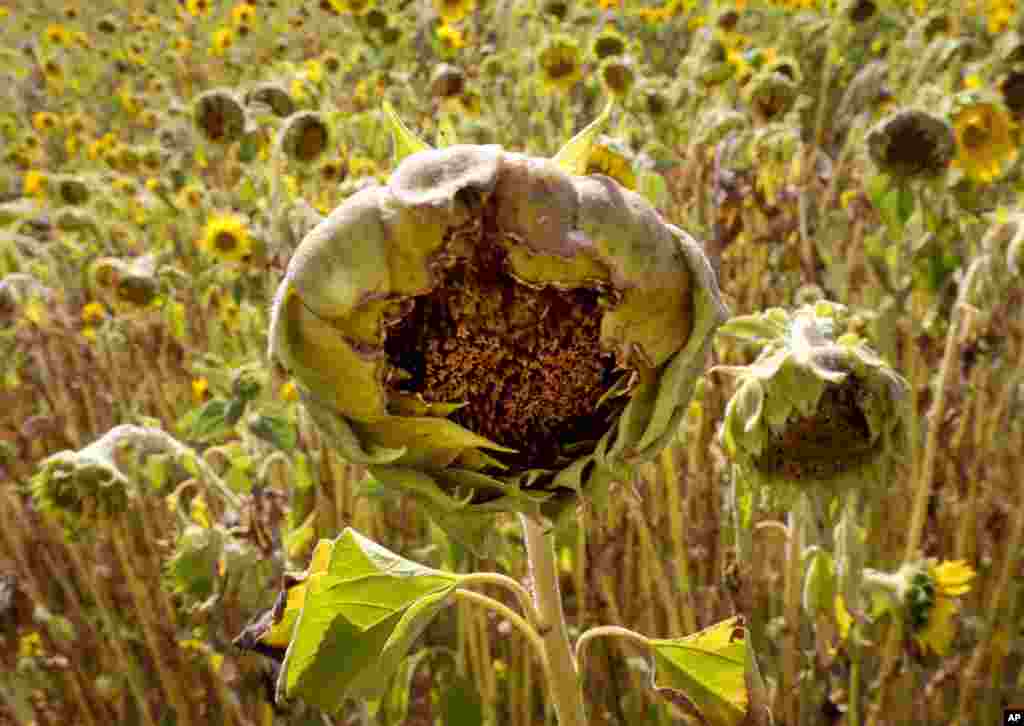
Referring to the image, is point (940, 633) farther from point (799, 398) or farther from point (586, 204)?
point (586, 204)

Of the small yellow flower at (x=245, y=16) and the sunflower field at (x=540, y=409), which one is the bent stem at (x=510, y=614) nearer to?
the sunflower field at (x=540, y=409)

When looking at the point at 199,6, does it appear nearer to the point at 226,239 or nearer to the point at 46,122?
the point at 46,122

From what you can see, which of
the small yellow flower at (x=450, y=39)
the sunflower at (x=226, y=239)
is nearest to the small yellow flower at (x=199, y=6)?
the small yellow flower at (x=450, y=39)

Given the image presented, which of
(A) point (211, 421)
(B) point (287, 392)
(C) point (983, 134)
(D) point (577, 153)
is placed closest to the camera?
(D) point (577, 153)

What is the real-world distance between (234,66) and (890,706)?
156 inches

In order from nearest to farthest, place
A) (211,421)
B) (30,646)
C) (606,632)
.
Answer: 1. (606,632)
2. (211,421)
3. (30,646)

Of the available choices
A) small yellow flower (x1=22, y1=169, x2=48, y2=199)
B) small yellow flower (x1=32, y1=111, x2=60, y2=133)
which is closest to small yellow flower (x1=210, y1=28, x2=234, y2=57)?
small yellow flower (x1=32, y1=111, x2=60, y2=133)

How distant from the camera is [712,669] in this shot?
1.87ft

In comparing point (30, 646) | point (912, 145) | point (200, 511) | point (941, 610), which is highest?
point (912, 145)

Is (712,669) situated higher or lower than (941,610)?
higher

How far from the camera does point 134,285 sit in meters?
1.85

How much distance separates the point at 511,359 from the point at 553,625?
0.17 meters

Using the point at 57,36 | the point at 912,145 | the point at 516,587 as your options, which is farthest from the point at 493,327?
the point at 57,36

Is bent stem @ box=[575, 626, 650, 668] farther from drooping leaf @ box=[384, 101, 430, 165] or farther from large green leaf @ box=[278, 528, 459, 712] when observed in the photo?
drooping leaf @ box=[384, 101, 430, 165]
